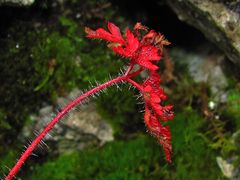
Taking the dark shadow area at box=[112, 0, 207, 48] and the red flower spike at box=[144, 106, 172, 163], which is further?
the dark shadow area at box=[112, 0, 207, 48]

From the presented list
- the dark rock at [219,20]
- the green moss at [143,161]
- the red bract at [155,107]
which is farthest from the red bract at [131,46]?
the green moss at [143,161]

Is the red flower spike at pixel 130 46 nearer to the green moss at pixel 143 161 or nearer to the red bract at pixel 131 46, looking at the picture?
the red bract at pixel 131 46

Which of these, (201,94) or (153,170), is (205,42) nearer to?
(201,94)

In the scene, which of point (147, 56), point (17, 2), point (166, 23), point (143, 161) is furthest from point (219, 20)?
point (17, 2)

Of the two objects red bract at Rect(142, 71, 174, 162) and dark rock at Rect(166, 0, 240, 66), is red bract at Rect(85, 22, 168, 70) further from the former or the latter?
dark rock at Rect(166, 0, 240, 66)

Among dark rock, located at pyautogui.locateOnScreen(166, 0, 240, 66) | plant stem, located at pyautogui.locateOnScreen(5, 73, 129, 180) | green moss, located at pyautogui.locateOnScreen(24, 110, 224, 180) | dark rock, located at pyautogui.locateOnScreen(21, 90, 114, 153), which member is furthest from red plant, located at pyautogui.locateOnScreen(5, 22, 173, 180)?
dark rock, located at pyautogui.locateOnScreen(21, 90, 114, 153)

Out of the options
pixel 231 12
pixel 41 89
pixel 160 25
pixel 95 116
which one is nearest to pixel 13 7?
pixel 41 89

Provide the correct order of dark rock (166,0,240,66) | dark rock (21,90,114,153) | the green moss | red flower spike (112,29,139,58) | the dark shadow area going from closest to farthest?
red flower spike (112,29,139,58), dark rock (166,0,240,66), the green moss, dark rock (21,90,114,153), the dark shadow area

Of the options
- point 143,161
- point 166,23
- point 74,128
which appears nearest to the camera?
point 143,161

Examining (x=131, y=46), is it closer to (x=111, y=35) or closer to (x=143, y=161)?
(x=111, y=35)
